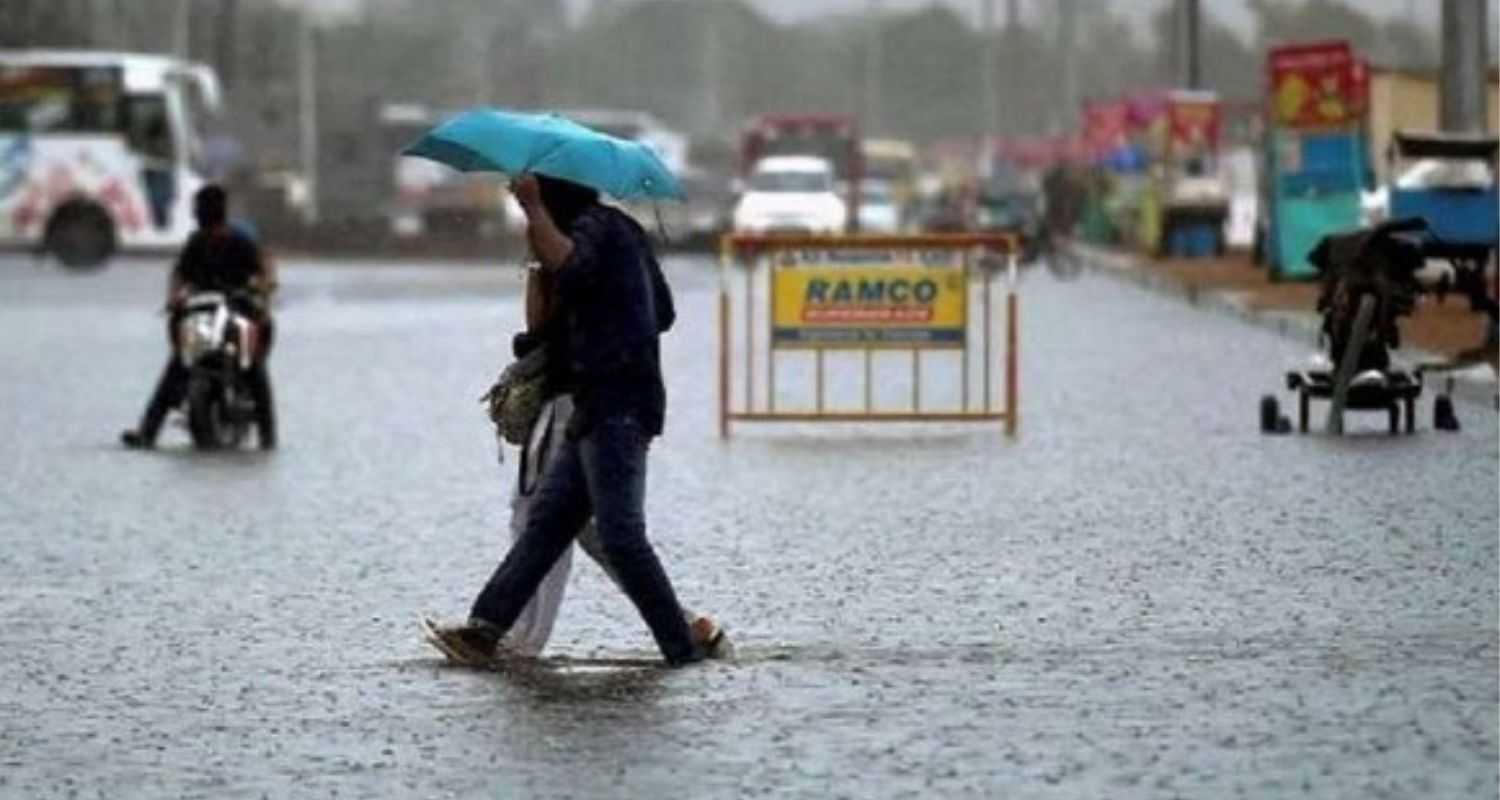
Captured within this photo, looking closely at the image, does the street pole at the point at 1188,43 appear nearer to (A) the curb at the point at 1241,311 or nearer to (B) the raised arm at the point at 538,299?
(A) the curb at the point at 1241,311

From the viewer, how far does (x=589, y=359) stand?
→ 44.6 ft

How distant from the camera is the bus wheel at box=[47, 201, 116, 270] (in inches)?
2800

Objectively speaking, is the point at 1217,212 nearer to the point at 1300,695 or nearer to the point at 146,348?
the point at 146,348

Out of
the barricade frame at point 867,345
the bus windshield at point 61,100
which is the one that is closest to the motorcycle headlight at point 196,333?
the barricade frame at point 867,345

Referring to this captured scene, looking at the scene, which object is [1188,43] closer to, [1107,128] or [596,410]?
[1107,128]

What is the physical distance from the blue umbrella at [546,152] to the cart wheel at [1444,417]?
493 inches

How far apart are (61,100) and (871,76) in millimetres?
113108

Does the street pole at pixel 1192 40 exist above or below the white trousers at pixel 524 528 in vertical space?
above

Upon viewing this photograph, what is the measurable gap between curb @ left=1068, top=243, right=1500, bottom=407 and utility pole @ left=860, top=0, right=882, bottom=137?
96216 millimetres

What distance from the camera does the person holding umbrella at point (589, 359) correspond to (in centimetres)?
1355

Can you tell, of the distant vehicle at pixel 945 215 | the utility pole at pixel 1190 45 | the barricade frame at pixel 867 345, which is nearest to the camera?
the barricade frame at pixel 867 345

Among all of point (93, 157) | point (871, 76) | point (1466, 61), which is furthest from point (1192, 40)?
point (871, 76)

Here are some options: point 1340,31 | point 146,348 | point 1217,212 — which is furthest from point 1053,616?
point 1340,31

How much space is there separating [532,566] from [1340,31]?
147 metres
